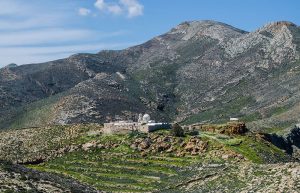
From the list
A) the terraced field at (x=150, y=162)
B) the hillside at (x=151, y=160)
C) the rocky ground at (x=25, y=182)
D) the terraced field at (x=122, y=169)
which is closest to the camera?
the rocky ground at (x=25, y=182)

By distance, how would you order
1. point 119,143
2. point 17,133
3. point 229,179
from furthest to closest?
point 17,133 → point 119,143 → point 229,179

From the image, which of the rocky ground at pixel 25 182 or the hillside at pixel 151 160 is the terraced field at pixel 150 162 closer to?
the hillside at pixel 151 160

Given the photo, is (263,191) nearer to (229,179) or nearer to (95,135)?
(229,179)

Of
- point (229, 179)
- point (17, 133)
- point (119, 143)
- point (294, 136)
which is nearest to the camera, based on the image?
point (229, 179)

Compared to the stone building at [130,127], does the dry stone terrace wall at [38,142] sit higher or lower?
lower

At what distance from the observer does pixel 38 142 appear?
115 metres

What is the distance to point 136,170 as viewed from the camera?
91.9 metres

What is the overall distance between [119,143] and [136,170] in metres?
15.0

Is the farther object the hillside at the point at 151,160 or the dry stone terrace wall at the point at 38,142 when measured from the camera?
the dry stone terrace wall at the point at 38,142

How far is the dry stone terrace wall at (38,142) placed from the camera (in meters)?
107

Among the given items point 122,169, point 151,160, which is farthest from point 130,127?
point 122,169

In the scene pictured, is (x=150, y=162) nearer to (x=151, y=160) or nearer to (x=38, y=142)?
(x=151, y=160)

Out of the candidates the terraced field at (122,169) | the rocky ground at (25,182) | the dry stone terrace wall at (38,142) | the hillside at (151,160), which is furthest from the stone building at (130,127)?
the rocky ground at (25,182)

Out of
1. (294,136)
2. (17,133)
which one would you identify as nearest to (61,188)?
(17,133)
